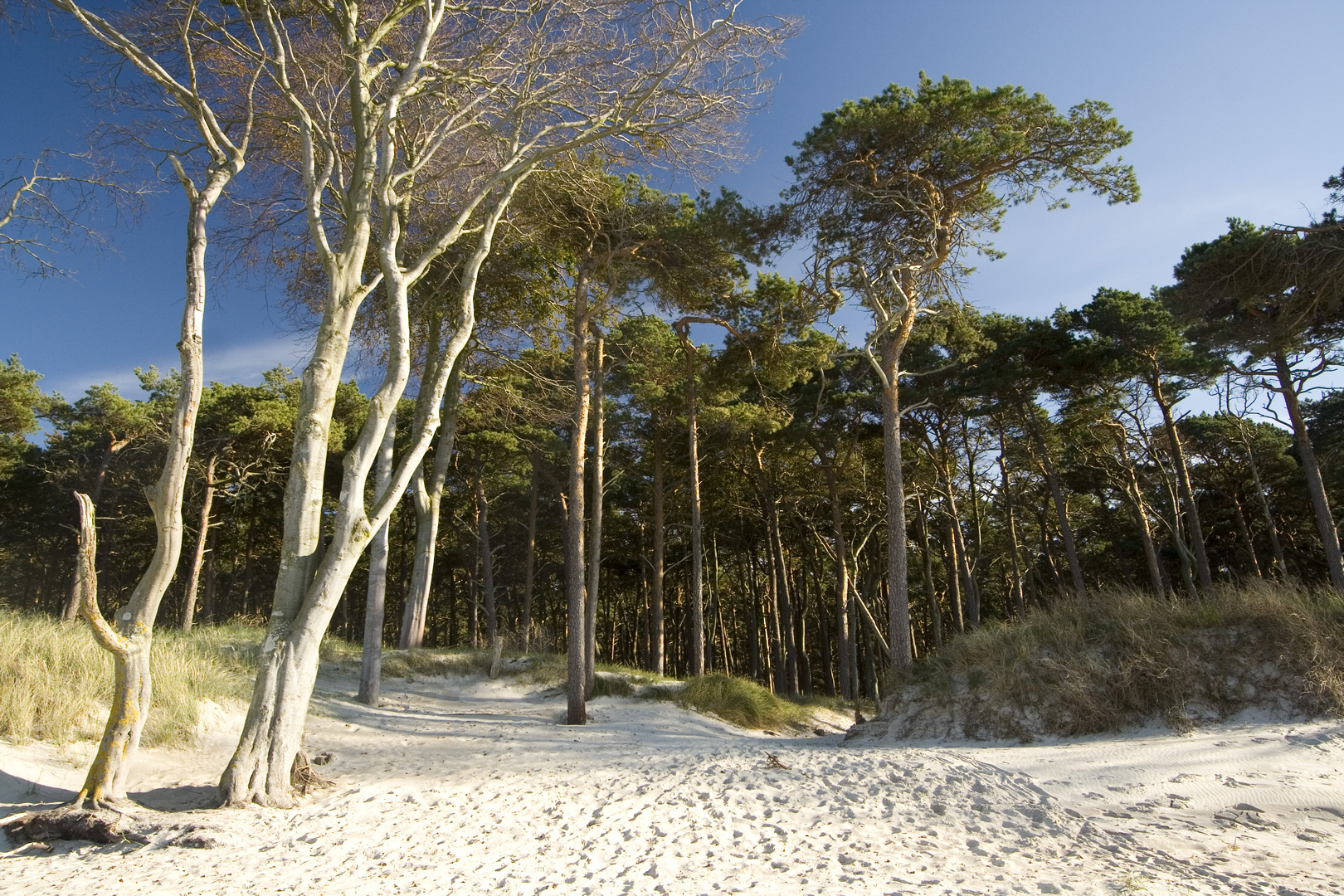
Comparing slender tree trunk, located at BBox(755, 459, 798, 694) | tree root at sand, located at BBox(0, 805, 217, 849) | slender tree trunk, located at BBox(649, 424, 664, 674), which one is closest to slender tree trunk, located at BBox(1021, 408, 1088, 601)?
slender tree trunk, located at BBox(755, 459, 798, 694)

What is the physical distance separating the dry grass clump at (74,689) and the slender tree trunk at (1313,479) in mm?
18211

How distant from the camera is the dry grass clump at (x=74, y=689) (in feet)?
19.5

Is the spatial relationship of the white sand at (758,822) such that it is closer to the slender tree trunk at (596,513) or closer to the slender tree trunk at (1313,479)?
the slender tree trunk at (596,513)

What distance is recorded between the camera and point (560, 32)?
8.28 meters

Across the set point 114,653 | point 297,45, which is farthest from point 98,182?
point 114,653

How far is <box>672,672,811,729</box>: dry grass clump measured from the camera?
13266 millimetres

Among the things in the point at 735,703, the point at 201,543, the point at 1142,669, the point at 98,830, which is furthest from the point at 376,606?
the point at 1142,669

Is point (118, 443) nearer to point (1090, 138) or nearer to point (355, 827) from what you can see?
point (355, 827)

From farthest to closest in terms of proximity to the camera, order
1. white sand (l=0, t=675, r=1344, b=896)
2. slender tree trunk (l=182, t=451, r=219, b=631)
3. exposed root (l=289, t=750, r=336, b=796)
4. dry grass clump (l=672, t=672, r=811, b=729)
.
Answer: slender tree trunk (l=182, t=451, r=219, b=631), dry grass clump (l=672, t=672, r=811, b=729), exposed root (l=289, t=750, r=336, b=796), white sand (l=0, t=675, r=1344, b=896)

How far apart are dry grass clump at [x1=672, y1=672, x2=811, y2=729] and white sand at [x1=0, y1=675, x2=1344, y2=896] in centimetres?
584

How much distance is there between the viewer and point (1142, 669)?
8.20 metres

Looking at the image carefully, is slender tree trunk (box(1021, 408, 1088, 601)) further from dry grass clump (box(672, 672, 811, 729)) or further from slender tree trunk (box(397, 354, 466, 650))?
slender tree trunk (box(397, 354, 466, 650))

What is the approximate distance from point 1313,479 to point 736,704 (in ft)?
41.3

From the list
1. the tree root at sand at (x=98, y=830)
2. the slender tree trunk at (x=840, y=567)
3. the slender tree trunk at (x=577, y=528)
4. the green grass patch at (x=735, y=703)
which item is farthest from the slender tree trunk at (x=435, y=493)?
the slender tree trunk at (x=840, y=567)
